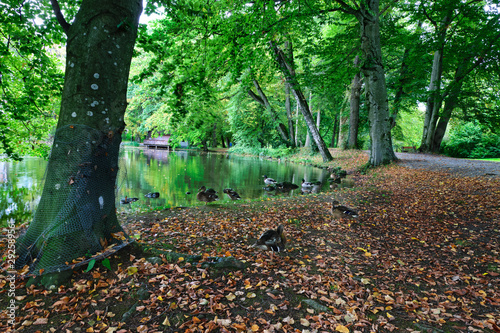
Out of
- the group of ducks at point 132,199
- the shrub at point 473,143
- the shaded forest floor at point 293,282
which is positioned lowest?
the group of ducks at point 132,199

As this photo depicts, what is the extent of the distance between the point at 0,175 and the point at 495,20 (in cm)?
2234

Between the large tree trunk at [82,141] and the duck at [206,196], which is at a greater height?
the large tree trunk at [82,141]

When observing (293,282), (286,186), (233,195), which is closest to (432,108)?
(286,186)

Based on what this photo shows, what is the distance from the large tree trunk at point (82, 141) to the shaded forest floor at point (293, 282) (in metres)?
0.46

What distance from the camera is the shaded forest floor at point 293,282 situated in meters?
2.63

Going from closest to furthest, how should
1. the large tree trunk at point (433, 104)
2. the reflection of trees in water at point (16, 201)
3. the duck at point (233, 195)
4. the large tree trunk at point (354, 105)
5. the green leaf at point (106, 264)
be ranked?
1. the green leaf at point (106, 264)
2. the reflection of trees in water at point (16, 201)
3. the duck at point (233, 195)
4. the large tree trunk at point (433, 104)
5. the large tree trunk at point (354, 105)

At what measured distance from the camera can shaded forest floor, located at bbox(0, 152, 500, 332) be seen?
2633 millimetres

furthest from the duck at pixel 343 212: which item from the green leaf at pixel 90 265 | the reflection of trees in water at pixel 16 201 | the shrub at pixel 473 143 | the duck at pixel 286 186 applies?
the shrub at pixel 473 143

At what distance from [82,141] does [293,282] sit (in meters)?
3.23

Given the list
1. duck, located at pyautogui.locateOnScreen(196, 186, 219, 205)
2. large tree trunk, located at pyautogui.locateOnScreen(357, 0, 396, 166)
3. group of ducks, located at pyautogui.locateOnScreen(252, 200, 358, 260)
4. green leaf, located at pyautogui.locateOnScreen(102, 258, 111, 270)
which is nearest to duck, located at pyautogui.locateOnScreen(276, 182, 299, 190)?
duck, located at pyautogui.locateOnScreen(196, 186, 219, 205)

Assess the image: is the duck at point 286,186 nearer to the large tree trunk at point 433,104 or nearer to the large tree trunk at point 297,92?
the large tree trunk at point 297,92

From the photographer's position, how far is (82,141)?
3.18m

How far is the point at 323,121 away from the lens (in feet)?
129

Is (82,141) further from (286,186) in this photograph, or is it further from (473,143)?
(473,143)
